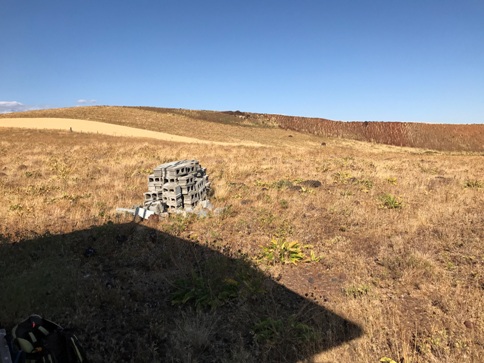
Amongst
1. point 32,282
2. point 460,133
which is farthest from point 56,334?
point 460,133

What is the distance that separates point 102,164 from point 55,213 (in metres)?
9.30

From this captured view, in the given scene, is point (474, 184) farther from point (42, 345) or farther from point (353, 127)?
point (353, 127)

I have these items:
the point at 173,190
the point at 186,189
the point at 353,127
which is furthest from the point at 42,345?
the point at 353,127

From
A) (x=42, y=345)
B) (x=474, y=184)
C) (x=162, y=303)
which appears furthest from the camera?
(x=474, y=184)

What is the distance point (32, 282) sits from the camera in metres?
6.13

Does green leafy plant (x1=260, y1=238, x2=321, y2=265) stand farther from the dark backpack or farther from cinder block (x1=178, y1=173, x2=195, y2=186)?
the dark backpack

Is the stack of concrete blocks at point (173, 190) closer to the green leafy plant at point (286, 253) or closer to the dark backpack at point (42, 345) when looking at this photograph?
the green leafy plant at point (286, 253)

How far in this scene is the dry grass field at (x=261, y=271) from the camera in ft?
15.0

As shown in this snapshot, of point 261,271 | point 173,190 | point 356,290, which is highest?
point 173,190

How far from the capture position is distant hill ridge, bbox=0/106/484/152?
164 ft

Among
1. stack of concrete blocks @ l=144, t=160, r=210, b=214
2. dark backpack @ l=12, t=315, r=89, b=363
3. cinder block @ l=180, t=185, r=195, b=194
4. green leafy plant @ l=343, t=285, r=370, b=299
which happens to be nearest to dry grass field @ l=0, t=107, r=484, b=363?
green leafy plant @ l=343, t=285, r=370, b=299

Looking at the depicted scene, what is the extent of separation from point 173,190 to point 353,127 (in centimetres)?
5707

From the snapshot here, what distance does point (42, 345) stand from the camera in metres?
3.92

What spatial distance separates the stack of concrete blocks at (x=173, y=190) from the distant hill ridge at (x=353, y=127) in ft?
119
